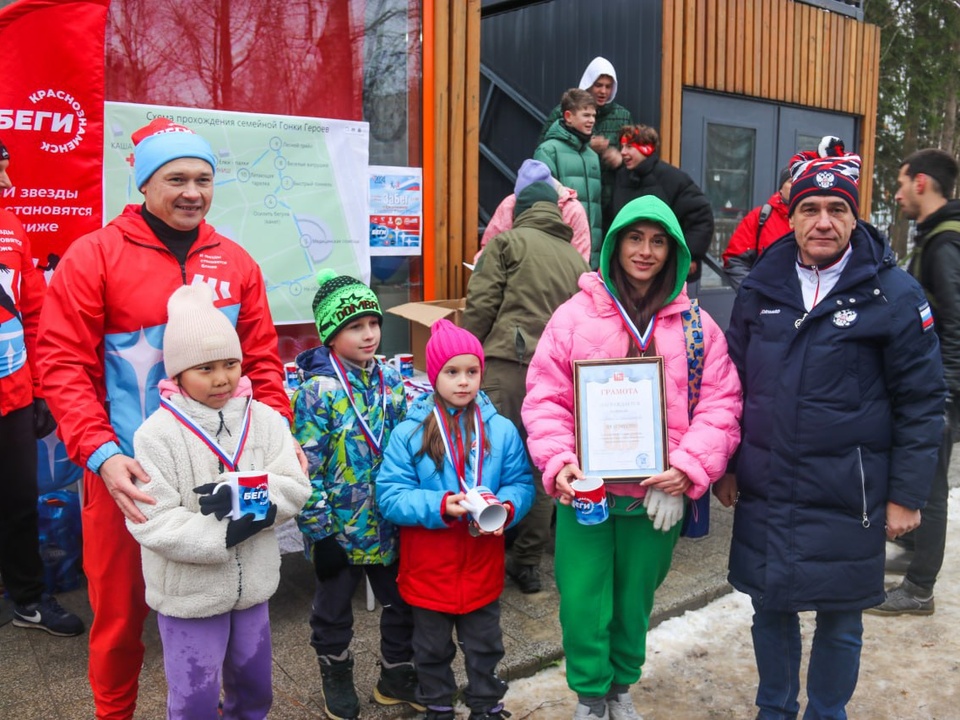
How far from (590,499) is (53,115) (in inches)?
116

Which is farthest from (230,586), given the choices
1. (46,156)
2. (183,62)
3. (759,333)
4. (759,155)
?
(759,155)

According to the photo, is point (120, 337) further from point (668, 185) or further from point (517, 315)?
point (668, 185)

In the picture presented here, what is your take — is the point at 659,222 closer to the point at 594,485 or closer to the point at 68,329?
the point at 594,485

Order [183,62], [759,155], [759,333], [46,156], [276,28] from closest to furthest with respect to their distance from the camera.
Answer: [759,333]
[46,156]
[183,62]
[276,28]
[759,155]

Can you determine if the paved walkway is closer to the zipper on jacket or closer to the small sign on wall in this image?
the zipper on jacket

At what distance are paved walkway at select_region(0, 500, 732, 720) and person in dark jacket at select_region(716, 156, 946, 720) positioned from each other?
1344 mm

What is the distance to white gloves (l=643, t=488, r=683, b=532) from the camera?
3.11 meters

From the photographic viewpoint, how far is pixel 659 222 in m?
3.20

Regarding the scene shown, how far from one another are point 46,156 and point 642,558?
3110 millimetres

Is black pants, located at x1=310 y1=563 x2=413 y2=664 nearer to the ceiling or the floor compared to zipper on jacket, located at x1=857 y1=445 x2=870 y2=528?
nearer to the floor

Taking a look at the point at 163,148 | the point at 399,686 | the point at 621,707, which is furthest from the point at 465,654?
the point at 163,148

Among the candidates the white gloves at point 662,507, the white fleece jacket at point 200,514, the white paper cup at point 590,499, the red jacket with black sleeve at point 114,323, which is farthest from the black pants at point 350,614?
the white gloves at point 662,507

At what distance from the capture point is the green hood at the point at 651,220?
3.18 meters

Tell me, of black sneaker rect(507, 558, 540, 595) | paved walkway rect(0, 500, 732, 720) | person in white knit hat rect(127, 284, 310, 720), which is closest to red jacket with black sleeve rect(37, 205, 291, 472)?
person in white knit hat rect(127, 284, 310, 720)
